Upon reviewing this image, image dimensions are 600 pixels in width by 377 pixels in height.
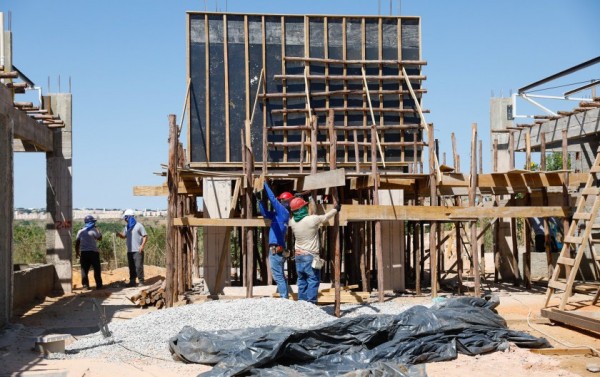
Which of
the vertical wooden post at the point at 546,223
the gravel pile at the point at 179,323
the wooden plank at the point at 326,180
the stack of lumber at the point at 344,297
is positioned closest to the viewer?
the gravel pile at the point at 179,323

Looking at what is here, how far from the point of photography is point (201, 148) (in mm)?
18922

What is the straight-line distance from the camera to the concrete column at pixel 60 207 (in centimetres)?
1872

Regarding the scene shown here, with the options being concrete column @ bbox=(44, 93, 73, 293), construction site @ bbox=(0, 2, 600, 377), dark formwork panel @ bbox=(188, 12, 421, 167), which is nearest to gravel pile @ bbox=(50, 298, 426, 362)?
construction site @ bbox=(0, 2, 600, 377)

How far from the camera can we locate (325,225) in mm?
15117

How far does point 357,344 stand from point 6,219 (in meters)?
7.01

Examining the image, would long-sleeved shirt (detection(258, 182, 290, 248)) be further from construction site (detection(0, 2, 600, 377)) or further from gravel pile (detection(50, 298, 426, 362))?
gravel pile (detection(50, 298, 426, 362))

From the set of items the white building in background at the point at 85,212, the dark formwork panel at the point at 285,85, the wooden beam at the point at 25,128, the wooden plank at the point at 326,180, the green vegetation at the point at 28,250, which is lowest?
the white building in background at the point at 85,212

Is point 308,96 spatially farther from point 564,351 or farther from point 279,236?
point 564,351

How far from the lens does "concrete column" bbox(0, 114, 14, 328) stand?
13.0m

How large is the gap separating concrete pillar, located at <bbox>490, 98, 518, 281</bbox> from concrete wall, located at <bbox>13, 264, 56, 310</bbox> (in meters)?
11.0

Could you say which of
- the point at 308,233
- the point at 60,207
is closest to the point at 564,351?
the point at 308,233

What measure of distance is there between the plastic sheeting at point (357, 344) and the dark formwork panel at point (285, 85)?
8.91 meters

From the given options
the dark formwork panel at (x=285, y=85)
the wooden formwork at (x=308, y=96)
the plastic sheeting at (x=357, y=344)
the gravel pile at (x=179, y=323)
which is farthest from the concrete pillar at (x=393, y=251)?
the plastic sheeting at (x=357, y=344)

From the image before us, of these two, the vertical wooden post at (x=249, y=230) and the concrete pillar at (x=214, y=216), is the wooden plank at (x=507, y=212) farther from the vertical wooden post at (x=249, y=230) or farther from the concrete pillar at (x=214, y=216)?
the concrete pillar at (x=214, y=216)
